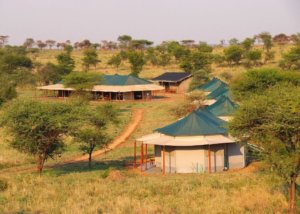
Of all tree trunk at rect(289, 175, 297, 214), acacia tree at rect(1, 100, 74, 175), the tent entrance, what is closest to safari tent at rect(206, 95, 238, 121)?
acacia tree at rect(1, 100, 74, 175)

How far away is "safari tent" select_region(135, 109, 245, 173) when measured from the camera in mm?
28266

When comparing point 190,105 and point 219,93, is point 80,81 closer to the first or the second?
point 219,93

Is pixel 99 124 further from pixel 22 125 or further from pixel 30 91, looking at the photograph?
pixel 30 91

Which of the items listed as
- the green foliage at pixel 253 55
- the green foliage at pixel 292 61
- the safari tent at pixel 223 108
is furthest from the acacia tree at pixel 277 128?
the green foliage at pixel 253 55

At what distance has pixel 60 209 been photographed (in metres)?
17.3

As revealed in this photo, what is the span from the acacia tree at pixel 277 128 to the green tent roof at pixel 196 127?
8769mm

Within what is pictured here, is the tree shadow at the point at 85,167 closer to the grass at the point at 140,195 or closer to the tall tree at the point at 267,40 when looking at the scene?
the grass at the point at 140,195

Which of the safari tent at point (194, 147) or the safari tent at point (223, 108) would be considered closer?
the safari tent at point (194, 147)

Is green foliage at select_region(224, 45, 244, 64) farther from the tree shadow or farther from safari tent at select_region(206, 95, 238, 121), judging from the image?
the tree shadow

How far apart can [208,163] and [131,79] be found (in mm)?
41085

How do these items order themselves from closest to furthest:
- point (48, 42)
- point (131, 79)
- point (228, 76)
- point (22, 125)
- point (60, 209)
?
point (60, 209) → point (22, 125) → point (131, 79) → point (228, 76) → point (48, 42)

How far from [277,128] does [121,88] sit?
49330 millimetres

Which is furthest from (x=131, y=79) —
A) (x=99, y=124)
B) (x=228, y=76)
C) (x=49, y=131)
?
(x=49, y=131)

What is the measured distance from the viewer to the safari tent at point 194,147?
1113 inches
